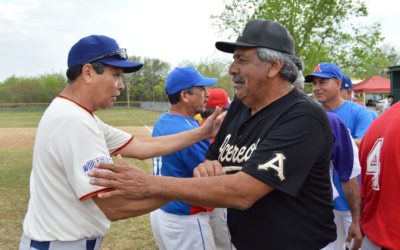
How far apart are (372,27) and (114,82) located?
28000mm

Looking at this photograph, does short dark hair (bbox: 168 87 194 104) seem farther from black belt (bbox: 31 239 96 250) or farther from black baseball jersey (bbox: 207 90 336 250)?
black belt (bbox: 31 239 96 250)

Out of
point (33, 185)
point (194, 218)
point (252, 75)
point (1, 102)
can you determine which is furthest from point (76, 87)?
point (1, 102)

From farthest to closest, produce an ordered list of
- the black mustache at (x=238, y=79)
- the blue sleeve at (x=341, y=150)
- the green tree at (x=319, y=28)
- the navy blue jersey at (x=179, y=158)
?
the green tree at (x=319, y=28) → the navy blue jersey at (x=179, y=158) → the blue sleeve at (x=341, y=150) → the black mustache at (x=238, y=79)

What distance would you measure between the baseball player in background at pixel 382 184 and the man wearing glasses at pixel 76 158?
4.43ft

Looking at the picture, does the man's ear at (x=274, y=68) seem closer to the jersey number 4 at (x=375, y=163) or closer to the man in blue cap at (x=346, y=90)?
the jersey number 4 at (x=375, y=163)

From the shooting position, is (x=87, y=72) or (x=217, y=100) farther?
(x=217, y=100)

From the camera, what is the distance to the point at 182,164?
368cm

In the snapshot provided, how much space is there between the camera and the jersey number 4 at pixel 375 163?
2.51 metres

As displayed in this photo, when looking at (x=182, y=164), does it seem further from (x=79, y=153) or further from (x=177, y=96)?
(x=79, y=153)

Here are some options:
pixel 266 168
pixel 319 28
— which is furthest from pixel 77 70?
pixel 319 28

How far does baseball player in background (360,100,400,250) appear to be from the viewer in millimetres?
2359

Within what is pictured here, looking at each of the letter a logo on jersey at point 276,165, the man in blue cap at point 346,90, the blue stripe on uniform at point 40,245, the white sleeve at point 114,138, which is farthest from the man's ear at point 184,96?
the man in blue cap at point 346,90

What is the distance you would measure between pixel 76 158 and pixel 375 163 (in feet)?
6.03

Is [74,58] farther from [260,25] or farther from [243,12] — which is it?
[243,12]
